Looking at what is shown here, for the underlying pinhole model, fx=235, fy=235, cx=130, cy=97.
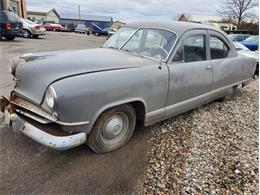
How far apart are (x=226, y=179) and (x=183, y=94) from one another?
56.1 inches

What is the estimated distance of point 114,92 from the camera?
2770 millimetres

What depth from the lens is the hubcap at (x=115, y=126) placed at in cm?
306

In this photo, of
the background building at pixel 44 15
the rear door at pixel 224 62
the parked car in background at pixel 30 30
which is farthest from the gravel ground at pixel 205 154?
the background building at pixel 44 15

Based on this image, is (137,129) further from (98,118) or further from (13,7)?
(13,7)

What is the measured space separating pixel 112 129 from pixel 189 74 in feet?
5.05

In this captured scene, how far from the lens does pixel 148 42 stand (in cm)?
384

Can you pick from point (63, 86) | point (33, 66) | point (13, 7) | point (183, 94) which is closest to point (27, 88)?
point (33, 66)

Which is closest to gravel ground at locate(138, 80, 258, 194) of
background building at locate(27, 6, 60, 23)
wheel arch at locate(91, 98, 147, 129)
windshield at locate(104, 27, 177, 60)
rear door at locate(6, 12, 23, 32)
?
wheel arch at locate(91, 98, 147, 129)

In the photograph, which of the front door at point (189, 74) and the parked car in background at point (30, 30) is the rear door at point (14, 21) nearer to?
the parked car in background at point (30, 30)

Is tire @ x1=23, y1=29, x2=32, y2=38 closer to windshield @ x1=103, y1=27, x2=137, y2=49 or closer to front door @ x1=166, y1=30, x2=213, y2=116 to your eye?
windshield @ x1=103, y1=27, x2=137, y2=49

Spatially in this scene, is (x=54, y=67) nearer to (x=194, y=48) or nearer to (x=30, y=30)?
(x=194, y=48)

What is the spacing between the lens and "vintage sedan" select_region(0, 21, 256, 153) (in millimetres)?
2584

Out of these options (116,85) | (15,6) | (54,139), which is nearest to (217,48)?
(116,85)

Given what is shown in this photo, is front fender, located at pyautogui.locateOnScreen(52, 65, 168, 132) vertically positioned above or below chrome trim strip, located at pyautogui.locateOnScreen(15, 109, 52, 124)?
above
